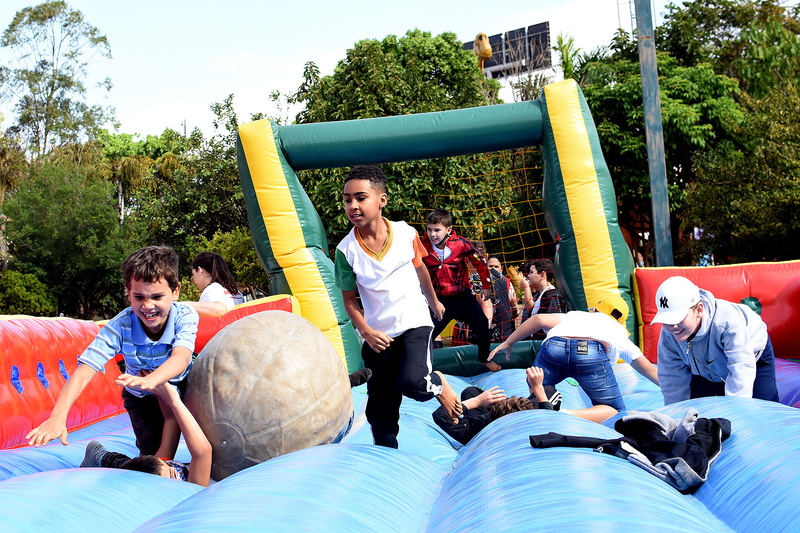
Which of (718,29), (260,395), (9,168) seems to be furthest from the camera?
(9,168)

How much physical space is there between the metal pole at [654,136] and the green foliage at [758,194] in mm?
5252

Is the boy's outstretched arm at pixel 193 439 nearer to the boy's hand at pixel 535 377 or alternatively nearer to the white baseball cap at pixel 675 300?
the boy's hand at pixel 535 377

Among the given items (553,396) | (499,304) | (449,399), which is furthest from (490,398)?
(499,304)

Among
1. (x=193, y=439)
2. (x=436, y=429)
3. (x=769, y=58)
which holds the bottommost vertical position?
(x=436, y=429)

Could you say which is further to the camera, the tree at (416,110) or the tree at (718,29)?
the tree at (718,29)

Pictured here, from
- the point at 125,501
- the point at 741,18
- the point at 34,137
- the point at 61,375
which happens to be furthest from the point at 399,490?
the point at 34,137

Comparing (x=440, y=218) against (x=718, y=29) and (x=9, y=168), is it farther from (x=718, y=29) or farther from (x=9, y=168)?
(x=9, y=168)

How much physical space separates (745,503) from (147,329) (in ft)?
8.66

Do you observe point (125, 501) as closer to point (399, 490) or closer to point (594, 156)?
point (399, 490)

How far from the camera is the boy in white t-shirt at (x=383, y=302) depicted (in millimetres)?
3762

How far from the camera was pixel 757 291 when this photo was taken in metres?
6.07

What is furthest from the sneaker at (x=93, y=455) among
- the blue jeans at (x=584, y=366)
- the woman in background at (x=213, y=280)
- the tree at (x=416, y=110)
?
the tree at (x=416, y=110)

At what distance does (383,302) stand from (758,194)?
11.0 m

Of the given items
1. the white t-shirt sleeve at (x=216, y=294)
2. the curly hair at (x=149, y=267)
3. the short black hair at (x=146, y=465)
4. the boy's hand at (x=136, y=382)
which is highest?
the curly hair at (x=149, y=267)
